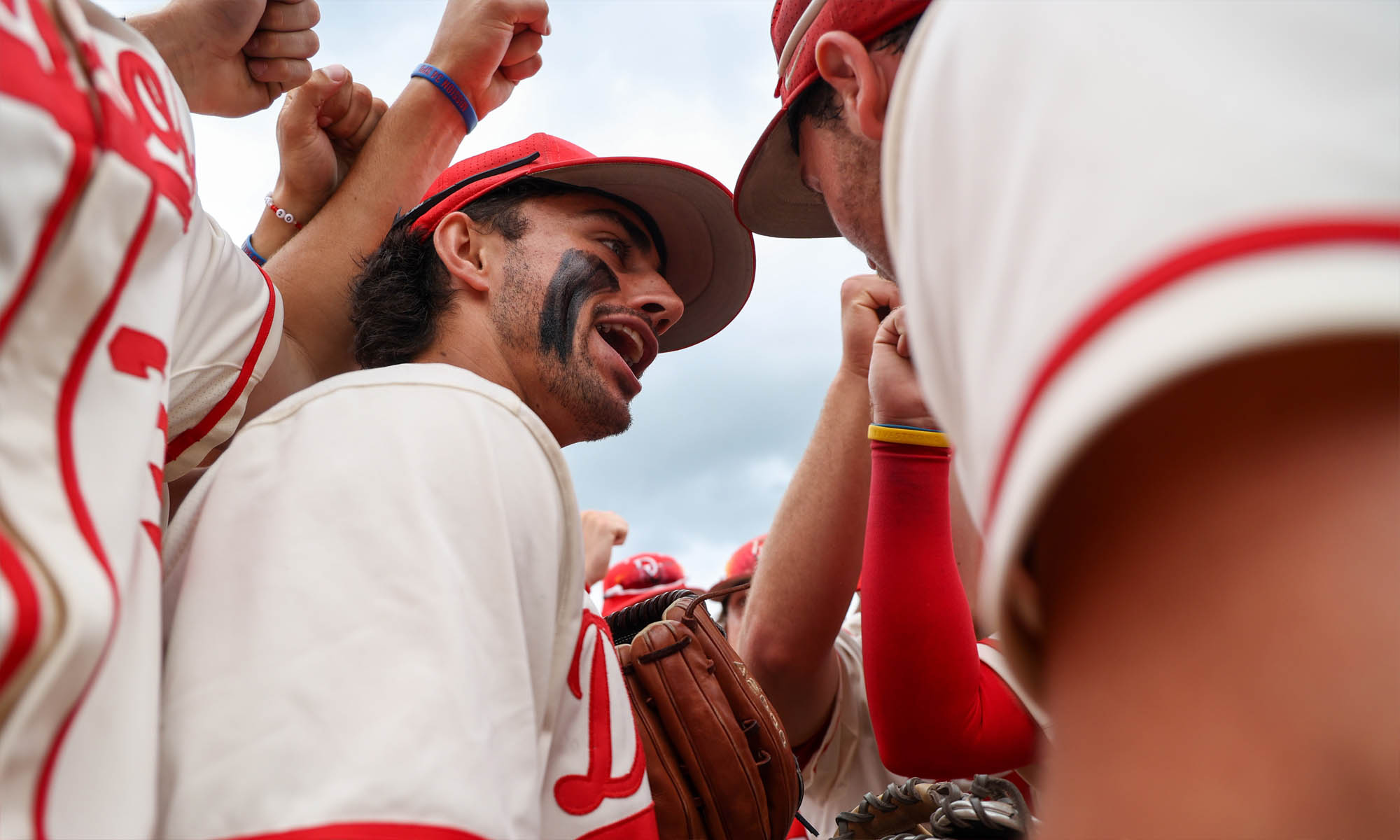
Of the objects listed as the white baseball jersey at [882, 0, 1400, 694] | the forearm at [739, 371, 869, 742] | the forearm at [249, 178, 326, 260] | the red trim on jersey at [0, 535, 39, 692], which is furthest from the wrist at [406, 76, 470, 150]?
the white baseball jersey at [882, 0, 1400, 694]

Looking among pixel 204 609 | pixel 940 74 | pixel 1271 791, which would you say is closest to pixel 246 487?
pixel 204 609

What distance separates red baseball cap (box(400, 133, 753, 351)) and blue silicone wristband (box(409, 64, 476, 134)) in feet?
0.51

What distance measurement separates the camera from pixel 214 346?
133 cm

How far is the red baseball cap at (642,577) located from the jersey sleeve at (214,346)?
4802 millimetres

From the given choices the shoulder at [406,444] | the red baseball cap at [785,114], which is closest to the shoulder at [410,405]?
the shoulder at [406,444]

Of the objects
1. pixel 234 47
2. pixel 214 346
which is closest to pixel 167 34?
pixel 234 47

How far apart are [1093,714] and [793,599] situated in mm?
1752

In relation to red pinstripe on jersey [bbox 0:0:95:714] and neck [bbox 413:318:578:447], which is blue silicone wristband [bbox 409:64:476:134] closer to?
neck [bbox 413:318:578:447]

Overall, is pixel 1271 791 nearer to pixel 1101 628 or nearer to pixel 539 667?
pixel 1101 628

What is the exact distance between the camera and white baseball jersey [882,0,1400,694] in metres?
0.33

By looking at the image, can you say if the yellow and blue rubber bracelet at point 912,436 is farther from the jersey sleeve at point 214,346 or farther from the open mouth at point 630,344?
the jersey sleeve at point 214,346

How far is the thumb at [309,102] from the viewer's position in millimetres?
2172

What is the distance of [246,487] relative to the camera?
97 cm

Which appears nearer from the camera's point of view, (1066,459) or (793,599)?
(1066,459)
